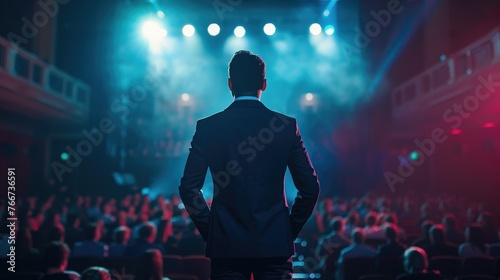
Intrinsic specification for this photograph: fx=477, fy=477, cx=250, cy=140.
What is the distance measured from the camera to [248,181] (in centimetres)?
233

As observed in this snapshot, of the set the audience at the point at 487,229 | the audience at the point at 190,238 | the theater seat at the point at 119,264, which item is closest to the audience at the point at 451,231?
the audience at the point at 190,238

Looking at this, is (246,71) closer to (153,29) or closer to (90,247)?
(90,247)

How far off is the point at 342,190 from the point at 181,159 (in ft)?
24.1

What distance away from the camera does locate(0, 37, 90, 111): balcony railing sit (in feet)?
42.7

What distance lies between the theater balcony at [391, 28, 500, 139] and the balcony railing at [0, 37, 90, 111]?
12.4 meters

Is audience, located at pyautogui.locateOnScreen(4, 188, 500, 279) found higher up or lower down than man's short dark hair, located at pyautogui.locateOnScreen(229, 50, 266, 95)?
lower down

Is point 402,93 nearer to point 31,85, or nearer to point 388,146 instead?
point 388,146

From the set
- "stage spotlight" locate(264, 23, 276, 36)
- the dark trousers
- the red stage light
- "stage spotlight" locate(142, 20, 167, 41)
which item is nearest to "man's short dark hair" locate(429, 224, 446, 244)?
the dark trousers

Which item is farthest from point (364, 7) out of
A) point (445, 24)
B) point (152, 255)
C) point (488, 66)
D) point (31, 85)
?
point (152, 255)

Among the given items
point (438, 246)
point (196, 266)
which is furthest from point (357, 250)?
point (196, 266)

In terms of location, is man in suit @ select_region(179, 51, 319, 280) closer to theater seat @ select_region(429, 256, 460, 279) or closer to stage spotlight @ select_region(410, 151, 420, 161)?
theater seat @ select_region(429, 256, 460, 279)

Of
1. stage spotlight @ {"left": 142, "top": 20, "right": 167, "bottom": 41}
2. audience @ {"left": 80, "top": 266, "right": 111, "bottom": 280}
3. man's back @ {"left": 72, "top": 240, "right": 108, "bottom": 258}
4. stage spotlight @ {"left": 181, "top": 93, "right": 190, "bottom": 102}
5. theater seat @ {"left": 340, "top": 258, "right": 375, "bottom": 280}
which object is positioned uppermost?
stage spotlight @ {"left": 142, "top": 20, "right": 167, "bottom": 41}

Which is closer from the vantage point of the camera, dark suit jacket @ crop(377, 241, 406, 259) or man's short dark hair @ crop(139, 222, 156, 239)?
dark suit jacket @ crop(377, 241, 406, 259)

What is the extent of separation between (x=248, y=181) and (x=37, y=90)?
1436 centimetres
